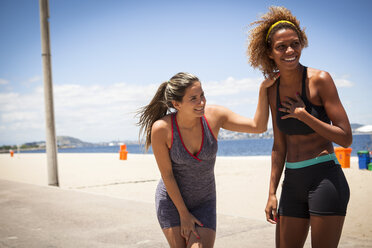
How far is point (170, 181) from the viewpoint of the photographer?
2855mm

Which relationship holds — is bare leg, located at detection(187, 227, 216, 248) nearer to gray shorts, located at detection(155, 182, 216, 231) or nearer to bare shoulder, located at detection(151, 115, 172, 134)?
gray shorts, located at detection(155, 182, 216, 231)

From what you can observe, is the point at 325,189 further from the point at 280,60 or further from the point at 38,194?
the point at 38,194

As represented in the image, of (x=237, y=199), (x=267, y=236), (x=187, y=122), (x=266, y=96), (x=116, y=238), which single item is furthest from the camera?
(x=237, y=199)

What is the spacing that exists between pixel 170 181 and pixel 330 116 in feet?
4.15

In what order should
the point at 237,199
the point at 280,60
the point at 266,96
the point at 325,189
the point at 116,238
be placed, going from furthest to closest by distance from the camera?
the point at 237,199, the point at 116,238, the point at 266,96, the point at 280,60, the point at 325,189

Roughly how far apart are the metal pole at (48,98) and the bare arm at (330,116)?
31.5ft

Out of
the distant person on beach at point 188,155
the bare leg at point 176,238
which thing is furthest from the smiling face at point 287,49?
the bare leg at point 176,238

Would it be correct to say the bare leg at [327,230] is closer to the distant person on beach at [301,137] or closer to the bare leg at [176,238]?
the distant person on beach at [301,137]

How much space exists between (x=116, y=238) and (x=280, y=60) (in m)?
3.80

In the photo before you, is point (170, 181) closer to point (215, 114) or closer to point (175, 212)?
point (175, 212)

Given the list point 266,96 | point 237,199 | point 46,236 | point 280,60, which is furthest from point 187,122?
point 237,199

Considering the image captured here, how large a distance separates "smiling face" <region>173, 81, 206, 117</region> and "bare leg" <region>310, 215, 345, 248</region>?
1.16 metres

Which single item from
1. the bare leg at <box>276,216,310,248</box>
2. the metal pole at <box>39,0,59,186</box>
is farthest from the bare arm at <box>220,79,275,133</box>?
the metal pole at <box>39,0,59,186</box>

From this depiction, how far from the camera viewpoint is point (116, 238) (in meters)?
5.27
